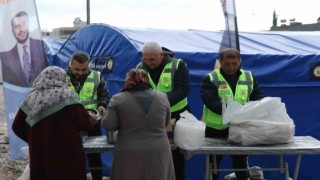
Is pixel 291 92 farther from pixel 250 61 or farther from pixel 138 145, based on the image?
pixel 138 145

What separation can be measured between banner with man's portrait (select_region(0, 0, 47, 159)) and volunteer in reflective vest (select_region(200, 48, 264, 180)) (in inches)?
80.9

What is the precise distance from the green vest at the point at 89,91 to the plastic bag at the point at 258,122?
4.76 feet

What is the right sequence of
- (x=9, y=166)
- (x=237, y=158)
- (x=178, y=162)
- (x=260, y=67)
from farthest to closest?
(x=9, y=166) → (x=260, y=67) → (x=237, y=158) → (x=178, y=162)

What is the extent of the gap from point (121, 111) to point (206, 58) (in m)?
2.79

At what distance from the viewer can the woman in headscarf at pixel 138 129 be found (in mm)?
3756

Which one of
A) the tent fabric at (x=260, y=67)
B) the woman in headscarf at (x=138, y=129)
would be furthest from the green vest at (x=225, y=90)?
the tent fabric at (x=260, y=67)

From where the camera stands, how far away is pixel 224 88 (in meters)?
4.76

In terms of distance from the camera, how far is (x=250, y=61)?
250 inches

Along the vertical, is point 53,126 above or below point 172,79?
below

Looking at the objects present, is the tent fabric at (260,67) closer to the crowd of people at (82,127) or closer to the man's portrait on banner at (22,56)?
the man's portrait on banner at (22,56)

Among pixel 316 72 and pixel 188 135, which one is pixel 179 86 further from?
pixel 316 72

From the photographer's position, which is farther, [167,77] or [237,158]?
[237,158]

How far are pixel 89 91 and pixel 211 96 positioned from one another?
1.32 meters

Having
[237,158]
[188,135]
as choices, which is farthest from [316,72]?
[188,135]
